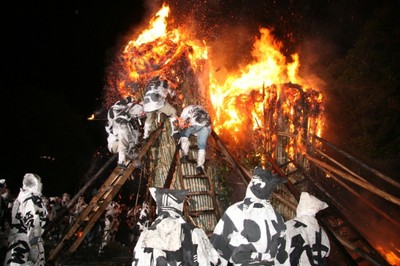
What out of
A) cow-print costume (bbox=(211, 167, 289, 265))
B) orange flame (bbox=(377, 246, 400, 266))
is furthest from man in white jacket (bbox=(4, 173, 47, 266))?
orange flame (bbox=(377, 246, 400, 266))

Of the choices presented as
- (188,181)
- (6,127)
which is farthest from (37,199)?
(6,127)

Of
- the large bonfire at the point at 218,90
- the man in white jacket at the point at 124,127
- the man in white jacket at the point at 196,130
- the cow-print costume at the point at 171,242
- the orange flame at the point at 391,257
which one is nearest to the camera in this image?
the cow-print costume at the point at 171,242

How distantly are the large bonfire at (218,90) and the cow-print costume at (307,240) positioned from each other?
3.30m

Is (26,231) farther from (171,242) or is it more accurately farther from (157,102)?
(171,242)

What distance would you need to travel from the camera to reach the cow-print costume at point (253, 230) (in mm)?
5230

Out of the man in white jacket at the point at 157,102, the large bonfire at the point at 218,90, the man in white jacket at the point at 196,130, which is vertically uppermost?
the large bonfire at the point at 218,90

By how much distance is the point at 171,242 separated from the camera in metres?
4.73

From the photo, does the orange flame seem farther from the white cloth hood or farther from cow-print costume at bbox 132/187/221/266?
cow-print costume at bbox 132/187/221/266

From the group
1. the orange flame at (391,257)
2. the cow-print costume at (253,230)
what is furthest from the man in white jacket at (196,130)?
the orange flame at (391,257)

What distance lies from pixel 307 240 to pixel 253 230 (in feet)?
4.14

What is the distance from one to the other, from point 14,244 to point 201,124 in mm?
4435

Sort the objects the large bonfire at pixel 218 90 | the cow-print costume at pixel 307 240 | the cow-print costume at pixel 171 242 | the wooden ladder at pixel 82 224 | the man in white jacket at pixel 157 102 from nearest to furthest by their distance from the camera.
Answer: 1. the cow-print costume at pixel 171 242
2. the cow-print costume at pixel 307 240
3. the wooden ladder at pixel 82 224
4. the man in white jacket at pixel 157 102
5. the large bonfire at pixel 218 90

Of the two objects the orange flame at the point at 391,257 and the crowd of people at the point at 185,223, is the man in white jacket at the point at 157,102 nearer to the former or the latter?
the crowd of people at the point at 185,223

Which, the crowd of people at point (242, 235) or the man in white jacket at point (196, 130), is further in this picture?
the man in white jacket at point (196, 130)
